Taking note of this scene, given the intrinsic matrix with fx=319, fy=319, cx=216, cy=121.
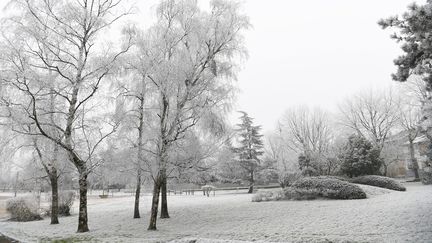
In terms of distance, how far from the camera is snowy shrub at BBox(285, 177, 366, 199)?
1803 centimetres

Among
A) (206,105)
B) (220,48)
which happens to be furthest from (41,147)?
(220,48)

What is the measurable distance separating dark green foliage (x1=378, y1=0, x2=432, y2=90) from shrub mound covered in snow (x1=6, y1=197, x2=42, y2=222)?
70.0ft

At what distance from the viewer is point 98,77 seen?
46.9 feet

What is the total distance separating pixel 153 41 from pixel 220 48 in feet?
11.1

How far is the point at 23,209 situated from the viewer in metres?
19.9

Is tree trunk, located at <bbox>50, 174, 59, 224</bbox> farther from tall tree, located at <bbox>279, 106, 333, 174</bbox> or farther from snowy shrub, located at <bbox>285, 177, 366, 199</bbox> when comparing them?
tall tree, located at <bbox>279, 106, 333, 174</bbox>

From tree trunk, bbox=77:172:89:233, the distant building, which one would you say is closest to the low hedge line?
tree trunk, bbox=77:172:89:233

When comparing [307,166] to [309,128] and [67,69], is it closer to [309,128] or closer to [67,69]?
[309,128]

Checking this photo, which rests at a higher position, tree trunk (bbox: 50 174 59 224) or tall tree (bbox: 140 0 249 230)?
tall tree (bbox: 140 0 249 230)

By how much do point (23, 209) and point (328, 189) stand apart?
18.7m

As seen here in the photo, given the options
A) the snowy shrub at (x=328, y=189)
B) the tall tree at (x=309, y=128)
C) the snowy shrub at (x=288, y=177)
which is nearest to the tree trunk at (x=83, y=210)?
the snowy shrub at (x=328, y=189)

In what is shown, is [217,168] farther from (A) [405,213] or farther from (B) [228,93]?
(A) [405,213]

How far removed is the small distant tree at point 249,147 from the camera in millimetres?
36656

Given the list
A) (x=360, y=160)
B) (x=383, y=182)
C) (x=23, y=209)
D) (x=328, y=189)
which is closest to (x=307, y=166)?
(x=360, y=160)
